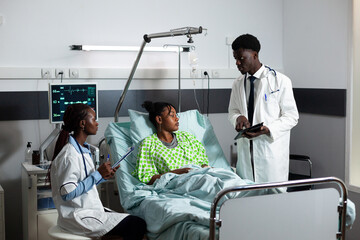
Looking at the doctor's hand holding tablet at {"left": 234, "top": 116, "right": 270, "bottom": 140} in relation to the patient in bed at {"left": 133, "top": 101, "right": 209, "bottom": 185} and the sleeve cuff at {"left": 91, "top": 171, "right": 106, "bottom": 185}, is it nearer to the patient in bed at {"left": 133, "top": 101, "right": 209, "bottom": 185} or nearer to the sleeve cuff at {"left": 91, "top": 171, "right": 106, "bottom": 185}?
the patient in bed at {"left": 133, "top": 101, "right": 209, "bottom": 185}

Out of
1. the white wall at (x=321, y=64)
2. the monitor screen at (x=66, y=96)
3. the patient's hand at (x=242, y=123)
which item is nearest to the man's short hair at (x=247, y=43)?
A: the patient's hand at (x=242, y=123)

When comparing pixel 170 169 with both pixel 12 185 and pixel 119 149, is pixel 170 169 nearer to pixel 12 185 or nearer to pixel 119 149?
pixel 119 149

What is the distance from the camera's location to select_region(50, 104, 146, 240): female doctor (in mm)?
2857

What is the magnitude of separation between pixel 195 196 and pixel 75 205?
0.80 m

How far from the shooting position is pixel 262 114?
390cm

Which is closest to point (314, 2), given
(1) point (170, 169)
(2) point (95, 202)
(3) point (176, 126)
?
(3) point (176, 126)

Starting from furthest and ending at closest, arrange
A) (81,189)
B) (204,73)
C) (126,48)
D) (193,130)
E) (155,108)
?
1. (204,73)
2. (126,48)
3. (193,130)
4. (155,108)
5. (81,189)

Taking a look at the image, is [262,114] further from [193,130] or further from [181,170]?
[181,170]

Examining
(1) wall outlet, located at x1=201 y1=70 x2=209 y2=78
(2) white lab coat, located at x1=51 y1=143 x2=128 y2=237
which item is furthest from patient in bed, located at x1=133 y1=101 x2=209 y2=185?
(1) wall outlet, located at x1=201 y1=70 x2=209 y2=78

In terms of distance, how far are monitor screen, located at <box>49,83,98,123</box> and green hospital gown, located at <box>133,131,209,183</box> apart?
64 cm

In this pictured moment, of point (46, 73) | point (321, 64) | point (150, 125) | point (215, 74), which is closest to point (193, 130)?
point (150, 125)

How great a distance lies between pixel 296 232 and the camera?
2822 mm

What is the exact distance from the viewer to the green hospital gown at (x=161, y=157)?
3.77 meters

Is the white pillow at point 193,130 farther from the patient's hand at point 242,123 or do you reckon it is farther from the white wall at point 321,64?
the white wall at point 321,64
